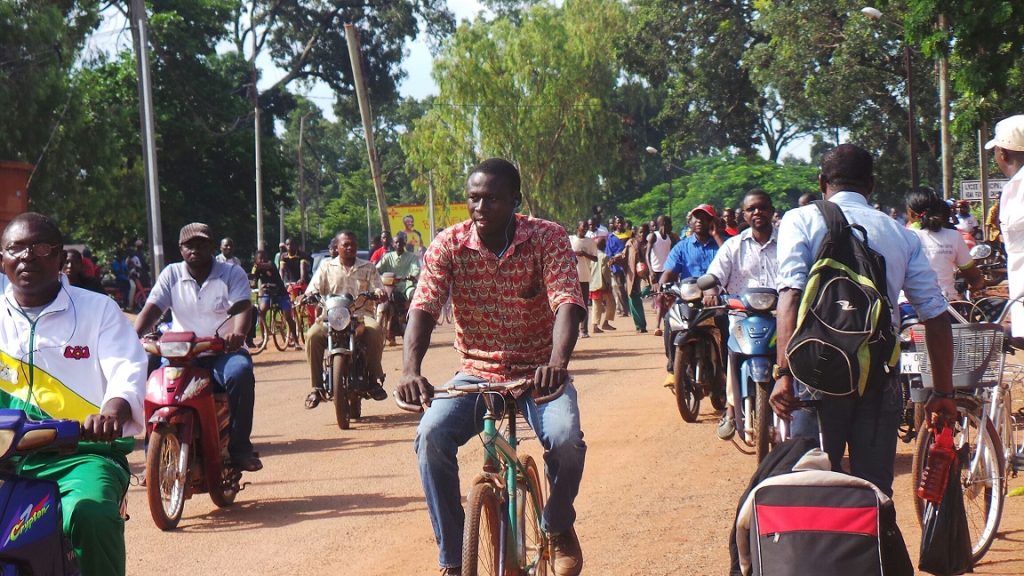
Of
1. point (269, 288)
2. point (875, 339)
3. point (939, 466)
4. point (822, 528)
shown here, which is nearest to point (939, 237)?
point (939, 466)

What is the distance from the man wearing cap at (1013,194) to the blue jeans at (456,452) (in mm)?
2138

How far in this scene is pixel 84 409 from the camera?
15.2 feet

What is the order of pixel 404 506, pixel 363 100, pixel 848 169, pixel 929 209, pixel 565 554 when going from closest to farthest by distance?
1. pixel 848 169
2. pixel 565 554
3. pixel 404 506
4. pixel 929 209
5. pixel 363 100

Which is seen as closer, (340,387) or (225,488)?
(225,488)

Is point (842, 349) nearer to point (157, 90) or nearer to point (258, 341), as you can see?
point (258, 341)

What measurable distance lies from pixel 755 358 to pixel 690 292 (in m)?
1.60

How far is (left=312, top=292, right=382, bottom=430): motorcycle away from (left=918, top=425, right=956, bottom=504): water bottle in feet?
22.4

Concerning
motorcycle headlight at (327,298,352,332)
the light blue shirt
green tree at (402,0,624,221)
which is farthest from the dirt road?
green tree at (402,0,624,221)

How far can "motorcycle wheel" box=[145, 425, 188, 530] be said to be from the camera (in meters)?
7.45

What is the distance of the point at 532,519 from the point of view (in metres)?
5.33

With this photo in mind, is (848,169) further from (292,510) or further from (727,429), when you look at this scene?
(727,429)

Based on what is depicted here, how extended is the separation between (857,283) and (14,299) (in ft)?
9.70

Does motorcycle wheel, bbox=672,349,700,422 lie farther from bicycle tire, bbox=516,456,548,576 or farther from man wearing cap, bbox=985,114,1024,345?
bicycle tire, bbox=516,456,548,576

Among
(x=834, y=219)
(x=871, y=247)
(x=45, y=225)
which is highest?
(x=45, y=225)
